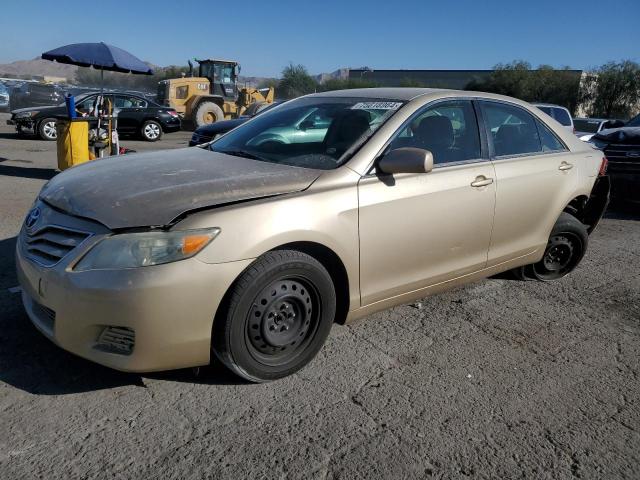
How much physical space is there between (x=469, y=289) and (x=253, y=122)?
2324mm

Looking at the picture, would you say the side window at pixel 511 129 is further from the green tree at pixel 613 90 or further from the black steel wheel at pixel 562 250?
the green tree at pixel 613 90

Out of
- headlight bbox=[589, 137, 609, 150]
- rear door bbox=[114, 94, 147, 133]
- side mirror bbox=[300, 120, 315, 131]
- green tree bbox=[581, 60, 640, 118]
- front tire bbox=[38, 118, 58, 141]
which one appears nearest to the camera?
side mirror bbox=[300, 120, 315, 131]

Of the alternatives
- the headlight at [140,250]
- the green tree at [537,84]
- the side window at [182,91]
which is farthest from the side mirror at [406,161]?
the green tree at [537,84]

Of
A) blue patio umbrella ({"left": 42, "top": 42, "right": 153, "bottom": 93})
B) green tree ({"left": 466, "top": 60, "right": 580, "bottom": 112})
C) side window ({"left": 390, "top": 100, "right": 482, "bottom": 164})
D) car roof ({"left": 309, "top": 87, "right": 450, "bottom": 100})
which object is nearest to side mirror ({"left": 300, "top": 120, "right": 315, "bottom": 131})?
car roof ({"left": 309, "top": 87, "right": 450, "bottom": 100})

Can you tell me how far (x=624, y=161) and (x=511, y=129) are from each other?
475 centimetres

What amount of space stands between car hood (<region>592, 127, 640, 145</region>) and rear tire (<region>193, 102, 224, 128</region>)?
14.3 m

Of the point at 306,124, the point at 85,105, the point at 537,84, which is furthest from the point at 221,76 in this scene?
the point at 537,84

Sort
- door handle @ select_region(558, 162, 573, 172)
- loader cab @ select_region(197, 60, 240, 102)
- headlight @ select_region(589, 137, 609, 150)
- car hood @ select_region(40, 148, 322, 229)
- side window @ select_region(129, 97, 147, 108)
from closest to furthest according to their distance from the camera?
1. car hood @ select_region(40, 148, 322, 229)
2. door handle @ select_region(558, 162, 573, 172)
3. headlight @ select_region(589, 137, 609, 150)
4. side window @ select_region(129, 97, 147, 108)
5. loader cab @ select_region(197, 60, 240, 102)

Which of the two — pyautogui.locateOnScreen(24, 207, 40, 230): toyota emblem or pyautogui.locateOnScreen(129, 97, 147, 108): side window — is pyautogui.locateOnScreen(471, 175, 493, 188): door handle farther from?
pyautogui.locateOnScreen(129, 97, 147, 108): side window

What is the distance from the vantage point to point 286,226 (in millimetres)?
2814

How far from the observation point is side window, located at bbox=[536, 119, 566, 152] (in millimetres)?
4516

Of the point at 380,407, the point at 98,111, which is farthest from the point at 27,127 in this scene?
the point at 380,407

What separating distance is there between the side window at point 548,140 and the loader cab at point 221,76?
18439mm

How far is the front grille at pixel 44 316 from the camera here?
2719 millimetres
